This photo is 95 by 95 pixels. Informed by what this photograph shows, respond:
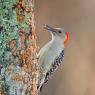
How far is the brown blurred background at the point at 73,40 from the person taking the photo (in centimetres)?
1775

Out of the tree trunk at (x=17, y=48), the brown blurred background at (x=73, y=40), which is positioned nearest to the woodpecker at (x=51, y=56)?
the tree trunk at (x=17, y=48)

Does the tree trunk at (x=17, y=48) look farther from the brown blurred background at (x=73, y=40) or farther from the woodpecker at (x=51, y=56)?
the brown blurred background at (x=73, y=40)

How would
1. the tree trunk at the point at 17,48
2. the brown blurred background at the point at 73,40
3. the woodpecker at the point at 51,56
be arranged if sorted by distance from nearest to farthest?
the tree trunk at the point at 17,48 < the woodpecker at the point at 51,56 < the brown blurred background at the point at 73,40

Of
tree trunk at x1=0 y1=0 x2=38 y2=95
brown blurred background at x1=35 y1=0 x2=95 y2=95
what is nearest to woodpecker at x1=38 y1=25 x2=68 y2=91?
tree trunk at x1=0 y1=0 x2=38 y2=95

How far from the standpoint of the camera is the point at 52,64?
939 centimetres

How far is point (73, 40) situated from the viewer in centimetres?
1869

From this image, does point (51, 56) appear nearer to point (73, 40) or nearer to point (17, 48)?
point (17, 48)

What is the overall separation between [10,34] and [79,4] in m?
13.5

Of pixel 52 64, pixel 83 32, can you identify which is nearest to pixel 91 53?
pixel 83 32

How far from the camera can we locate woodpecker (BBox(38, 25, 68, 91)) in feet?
29.9

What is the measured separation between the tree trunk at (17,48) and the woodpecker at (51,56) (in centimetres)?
210

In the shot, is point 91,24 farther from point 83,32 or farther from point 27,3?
point 27,3

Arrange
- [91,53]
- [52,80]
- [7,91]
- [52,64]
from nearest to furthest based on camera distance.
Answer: [7,91], [52,64], [52,80], [91,53]

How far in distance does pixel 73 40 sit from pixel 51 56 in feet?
30.5
